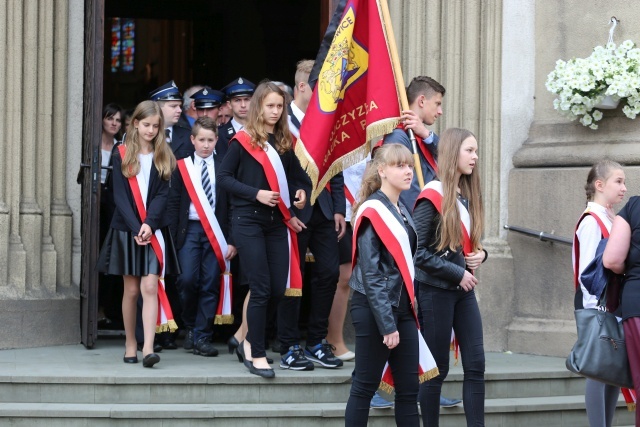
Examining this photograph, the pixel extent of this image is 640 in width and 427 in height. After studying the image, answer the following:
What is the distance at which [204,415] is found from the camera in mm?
8039

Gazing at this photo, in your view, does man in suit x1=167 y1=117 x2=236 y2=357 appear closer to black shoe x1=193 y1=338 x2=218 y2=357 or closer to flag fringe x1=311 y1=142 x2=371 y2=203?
black shoe x1=193 y1=338 x2=218 y2=357

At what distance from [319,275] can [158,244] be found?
117 cm

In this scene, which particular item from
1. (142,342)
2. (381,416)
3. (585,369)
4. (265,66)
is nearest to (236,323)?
(142,342)

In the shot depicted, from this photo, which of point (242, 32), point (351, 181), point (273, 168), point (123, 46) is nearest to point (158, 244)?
point (273, 168)

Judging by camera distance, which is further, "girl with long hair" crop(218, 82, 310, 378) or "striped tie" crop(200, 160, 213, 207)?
"striped tie" crop(200, 160, 213, 207)

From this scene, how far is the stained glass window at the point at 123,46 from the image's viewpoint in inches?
869

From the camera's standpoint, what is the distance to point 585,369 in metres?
7.04

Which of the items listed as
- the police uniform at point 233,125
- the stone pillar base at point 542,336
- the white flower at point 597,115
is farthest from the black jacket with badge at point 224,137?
the white flower at point 597,115

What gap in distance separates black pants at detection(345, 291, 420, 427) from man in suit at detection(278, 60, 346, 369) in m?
1.97

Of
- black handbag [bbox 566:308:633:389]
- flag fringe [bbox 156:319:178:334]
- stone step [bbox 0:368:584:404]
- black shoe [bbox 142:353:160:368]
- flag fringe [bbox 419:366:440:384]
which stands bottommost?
stone step [bbox 0:368:584:404]

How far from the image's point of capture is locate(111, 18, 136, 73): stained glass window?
22078 millimetres

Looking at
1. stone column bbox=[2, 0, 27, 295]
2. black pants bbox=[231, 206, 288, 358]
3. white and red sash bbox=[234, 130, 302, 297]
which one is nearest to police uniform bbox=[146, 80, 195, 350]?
stone column bbox=[2, 0, 27, 295]

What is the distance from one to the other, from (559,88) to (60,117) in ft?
13.1

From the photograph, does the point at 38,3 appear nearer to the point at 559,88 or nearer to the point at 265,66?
the point at 559,88
